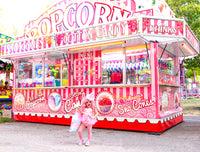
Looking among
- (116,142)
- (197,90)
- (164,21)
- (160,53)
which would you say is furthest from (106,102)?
(197,90)

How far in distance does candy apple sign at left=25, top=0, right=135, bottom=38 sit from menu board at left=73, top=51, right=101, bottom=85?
1.14 meters

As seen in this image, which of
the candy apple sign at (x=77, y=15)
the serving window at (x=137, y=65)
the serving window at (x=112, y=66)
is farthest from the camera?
the candy apple sign at (x=77, y=15)

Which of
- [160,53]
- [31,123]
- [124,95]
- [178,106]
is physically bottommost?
[31,123]

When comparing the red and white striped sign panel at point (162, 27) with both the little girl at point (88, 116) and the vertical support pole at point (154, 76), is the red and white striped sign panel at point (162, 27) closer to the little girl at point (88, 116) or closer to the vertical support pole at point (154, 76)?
the vertical support pole at point (154, 76)

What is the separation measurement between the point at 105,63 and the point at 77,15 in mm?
2201

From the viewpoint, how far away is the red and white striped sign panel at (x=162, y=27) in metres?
6.39

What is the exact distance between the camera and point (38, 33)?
949 cm

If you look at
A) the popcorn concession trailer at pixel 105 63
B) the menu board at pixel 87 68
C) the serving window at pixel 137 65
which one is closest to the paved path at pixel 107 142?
the popcorn concession trailer at pixel 105 63

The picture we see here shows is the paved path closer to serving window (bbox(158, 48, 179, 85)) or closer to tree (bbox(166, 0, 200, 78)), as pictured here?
serving window (bbox(158, 48, 179, 85))

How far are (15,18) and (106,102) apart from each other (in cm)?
1946

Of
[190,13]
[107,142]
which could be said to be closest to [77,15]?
[107,142]

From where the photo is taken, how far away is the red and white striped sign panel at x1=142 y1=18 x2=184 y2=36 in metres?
6.39

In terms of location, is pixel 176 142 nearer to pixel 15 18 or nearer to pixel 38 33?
pixel 38 33

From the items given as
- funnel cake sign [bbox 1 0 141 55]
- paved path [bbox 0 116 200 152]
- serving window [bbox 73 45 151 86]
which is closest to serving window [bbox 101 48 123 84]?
serving window [bbox 73 45 151 86]
